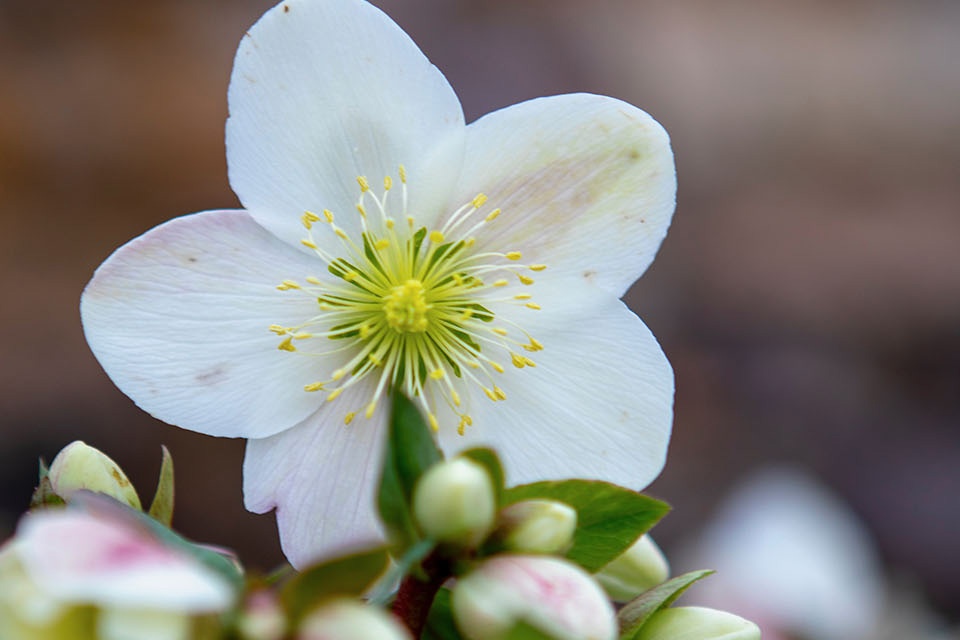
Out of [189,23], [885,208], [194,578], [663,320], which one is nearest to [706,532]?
[663,320]

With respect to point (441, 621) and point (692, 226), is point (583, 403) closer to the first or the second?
point (441, 621)

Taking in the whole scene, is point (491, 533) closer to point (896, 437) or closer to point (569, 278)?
point (569, 278)

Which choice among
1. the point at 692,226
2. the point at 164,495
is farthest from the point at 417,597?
the point at 692,226

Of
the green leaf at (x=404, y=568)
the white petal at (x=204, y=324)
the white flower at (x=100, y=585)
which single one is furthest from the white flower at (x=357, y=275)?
the white flower at (x=100, y=585)

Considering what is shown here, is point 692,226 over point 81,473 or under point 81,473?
under

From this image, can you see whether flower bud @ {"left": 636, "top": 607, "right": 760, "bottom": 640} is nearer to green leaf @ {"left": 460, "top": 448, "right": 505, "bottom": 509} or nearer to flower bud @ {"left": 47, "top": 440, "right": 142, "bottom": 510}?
green leaf @ {"left": 460, "top": 448, "right": 505, "bottom": 509}
